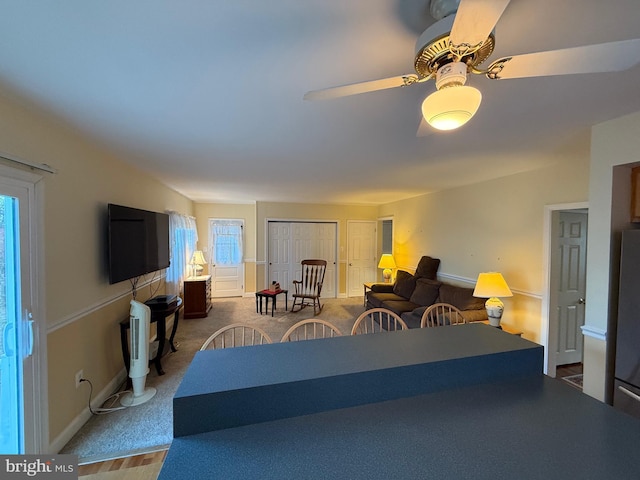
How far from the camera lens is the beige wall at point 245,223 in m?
6.51

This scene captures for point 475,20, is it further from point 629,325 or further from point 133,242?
point 133,242

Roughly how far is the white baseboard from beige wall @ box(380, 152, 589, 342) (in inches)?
174

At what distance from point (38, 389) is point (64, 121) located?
1.76 m

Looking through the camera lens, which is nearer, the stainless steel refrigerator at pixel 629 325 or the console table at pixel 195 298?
the stainless steel refrigerator at pixel 629 325

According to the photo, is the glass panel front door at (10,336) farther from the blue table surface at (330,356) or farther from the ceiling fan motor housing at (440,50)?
the ceiling fan motor housing at (440,50)

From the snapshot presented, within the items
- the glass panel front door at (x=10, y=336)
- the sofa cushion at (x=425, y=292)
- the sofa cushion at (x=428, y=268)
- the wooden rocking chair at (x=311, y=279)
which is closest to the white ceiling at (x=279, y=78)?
the glass panel front door at (x=10, y=336)

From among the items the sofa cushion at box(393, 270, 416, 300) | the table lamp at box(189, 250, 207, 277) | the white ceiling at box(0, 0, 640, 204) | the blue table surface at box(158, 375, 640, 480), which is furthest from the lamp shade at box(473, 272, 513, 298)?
the table lamp at box(189, 250, 207, 277)

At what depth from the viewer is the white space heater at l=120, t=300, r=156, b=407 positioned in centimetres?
249

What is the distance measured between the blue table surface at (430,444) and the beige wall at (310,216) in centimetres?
554

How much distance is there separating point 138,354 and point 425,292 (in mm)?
3747

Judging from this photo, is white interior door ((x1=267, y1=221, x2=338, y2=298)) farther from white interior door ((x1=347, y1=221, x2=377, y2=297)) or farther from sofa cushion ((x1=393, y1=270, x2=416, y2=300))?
sofa cushion ((x1=393, y1=270, x2=416, y2=300))

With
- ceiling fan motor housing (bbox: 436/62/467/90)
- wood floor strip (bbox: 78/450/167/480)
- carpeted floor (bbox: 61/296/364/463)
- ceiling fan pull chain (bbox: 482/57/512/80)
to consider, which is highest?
ceiling fan pull chain (bbox: 482/57/512/80)

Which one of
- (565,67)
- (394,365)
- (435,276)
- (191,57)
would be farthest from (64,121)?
(435,276)

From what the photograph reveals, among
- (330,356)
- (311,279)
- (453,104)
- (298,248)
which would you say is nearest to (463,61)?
(453,104)
